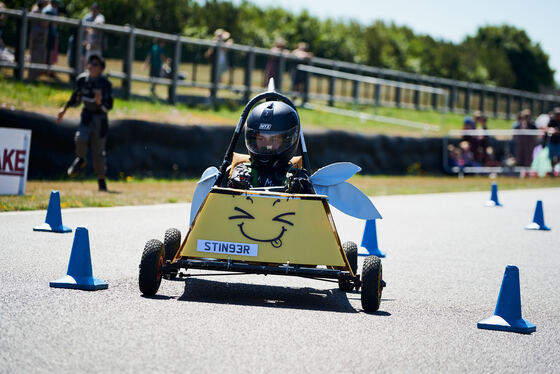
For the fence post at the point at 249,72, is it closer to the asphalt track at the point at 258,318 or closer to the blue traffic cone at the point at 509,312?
the asphalt track at the point at 258,318

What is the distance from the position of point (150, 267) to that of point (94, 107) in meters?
9.22

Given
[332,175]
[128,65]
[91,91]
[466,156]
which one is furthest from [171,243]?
[466,156]

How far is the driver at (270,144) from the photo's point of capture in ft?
27.4

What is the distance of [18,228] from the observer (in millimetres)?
11094

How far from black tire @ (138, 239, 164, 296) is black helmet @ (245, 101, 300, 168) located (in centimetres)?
148

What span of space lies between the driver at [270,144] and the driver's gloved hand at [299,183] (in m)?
0.02

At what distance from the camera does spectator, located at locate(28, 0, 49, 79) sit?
2053 cm

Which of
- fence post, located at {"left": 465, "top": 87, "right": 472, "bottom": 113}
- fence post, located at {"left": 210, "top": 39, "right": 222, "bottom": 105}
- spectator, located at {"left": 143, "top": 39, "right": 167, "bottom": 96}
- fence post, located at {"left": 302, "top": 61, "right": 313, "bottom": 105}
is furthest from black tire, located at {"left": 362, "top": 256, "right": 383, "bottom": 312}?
fence post, located at {"left": 465, "top": 87, "right": 472, "bottom": 113}

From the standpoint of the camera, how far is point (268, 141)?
8367 mm

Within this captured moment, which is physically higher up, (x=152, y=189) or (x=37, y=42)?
(x=37, y=42)

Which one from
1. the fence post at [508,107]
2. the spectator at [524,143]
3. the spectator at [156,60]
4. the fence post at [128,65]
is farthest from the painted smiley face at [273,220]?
the fence post at [508,107]

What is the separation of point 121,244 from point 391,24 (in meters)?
67.8

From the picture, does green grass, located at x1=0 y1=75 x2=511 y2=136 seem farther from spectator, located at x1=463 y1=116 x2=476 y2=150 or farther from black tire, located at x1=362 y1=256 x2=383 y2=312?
black tire, located at x1=362 y1=256 x2=383 y2=312

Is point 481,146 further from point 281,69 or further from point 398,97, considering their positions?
point 281,69
